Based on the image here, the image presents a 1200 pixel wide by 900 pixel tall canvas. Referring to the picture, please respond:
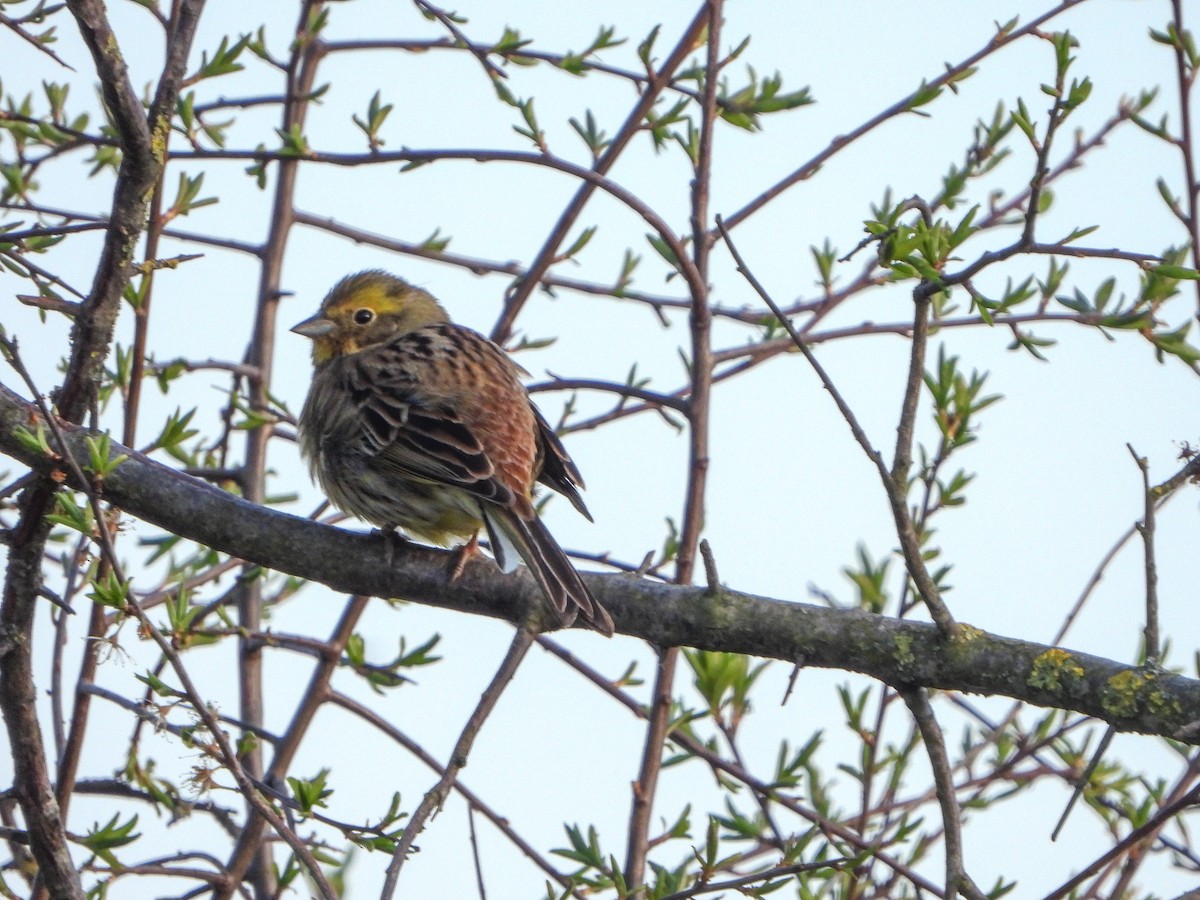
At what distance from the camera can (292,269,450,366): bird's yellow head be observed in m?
5.37

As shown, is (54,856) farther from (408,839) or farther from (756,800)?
(756,800)

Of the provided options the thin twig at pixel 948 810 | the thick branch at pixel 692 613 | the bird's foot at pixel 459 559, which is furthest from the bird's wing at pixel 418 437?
the thin twig at pixel 948 810

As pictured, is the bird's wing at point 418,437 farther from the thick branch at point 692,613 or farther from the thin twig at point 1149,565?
A: the thin twig at point 1149,565

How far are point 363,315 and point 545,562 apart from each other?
7.22 ft

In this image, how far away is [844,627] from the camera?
9.91 feet

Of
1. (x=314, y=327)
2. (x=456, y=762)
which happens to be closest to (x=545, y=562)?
(x=456, y=762)

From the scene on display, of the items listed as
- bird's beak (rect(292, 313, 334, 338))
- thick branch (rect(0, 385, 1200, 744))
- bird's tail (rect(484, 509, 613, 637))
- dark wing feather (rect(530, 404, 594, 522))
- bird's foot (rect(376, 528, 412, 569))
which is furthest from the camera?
bird's beak (rect(292, 313, 334, 338))

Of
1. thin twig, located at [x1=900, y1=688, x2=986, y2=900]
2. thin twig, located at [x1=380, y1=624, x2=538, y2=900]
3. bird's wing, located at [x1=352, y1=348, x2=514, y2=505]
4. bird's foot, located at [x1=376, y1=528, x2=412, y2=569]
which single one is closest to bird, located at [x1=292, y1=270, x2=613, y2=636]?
bird's wing, located at [x1=352, y1=348, x2=514, y2=505]

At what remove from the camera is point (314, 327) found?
527 centimetres

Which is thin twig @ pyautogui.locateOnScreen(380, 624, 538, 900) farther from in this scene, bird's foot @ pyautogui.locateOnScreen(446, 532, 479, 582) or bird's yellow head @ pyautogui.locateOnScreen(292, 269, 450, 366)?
bird's yellow head @ pyautogui.locateOnScreen(292, 269, 450, 366)

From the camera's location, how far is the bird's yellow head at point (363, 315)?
537 cm

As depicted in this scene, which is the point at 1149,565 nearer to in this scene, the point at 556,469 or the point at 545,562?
the point at 545,562

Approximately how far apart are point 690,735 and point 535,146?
1.54 metres

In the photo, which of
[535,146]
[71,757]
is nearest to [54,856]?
[71,757]
